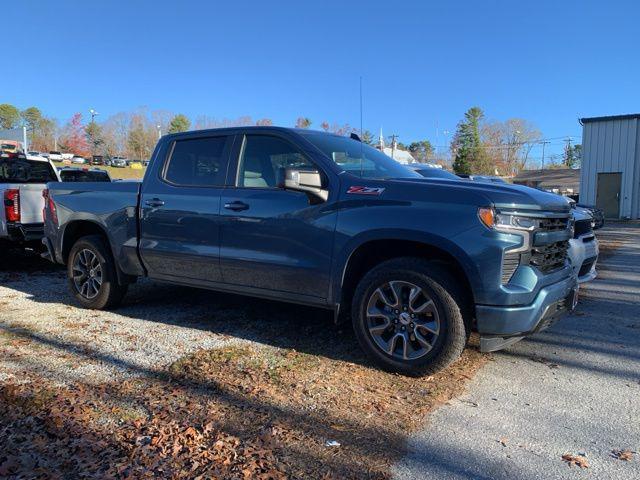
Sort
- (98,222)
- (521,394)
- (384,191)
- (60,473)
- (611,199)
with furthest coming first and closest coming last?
(611,199)
(98,222)
(384,191)
(521,394)
(60,473)

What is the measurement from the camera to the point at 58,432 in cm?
311

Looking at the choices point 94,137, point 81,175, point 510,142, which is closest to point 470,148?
point 510,142

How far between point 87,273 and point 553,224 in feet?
16.0

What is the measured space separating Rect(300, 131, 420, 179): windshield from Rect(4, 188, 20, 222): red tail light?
5029 mm

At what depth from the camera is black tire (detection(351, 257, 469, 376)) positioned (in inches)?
150

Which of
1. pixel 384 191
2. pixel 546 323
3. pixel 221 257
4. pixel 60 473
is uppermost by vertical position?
pixel 384 191

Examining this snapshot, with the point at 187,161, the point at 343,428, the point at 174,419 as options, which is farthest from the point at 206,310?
the point at 343,428

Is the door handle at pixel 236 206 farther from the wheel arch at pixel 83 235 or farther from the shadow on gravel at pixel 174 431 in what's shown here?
the wheel arch at pixel 83 235

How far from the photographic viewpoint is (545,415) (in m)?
3.48

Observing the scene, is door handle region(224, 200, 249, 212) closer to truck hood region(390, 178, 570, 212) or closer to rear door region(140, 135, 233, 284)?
rear door region(140, 135, 233, 284)

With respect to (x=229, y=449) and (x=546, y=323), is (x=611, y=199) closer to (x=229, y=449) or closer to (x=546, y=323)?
(x=546, y=323)

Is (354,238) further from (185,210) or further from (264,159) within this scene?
(185,210)

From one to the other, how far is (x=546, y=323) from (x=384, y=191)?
156 centimetres

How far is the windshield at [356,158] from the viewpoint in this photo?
4.58 metres
